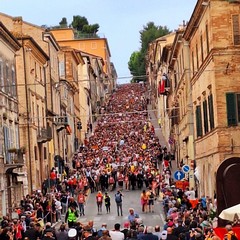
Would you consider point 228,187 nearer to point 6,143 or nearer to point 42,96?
point 6,143

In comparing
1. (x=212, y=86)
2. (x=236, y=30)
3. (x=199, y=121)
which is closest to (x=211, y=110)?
(x=212, y=86)

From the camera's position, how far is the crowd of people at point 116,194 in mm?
26656

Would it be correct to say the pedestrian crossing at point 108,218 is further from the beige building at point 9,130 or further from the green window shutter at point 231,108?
the green window shutter at point 231,108

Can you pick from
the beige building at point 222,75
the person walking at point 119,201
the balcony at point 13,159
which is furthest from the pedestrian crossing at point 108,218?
the beige building at point 222,75

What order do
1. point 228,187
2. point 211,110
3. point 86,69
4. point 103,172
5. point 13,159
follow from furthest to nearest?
point 86,69 → point 103,172 → point 13,159 → point 211,110 → point 228,187

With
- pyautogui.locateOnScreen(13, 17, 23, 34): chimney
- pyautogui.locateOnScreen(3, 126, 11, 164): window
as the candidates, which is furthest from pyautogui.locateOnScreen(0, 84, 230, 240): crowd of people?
pyautogui.locateOnScreen(13, 17, 23, 34): chimney

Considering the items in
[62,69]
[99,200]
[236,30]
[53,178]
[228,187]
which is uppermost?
[62,69]

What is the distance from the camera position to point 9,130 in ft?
164

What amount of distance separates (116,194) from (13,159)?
5833mm

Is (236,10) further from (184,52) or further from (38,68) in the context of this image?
(38,68)

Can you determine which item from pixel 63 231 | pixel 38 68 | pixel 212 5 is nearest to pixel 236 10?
pixel 212 5

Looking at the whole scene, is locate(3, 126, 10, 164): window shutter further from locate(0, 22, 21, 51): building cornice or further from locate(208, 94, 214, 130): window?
locate(208, 94, 214, 130): window

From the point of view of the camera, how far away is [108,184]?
195ft

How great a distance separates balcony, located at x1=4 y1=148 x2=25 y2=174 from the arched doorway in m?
21.3
